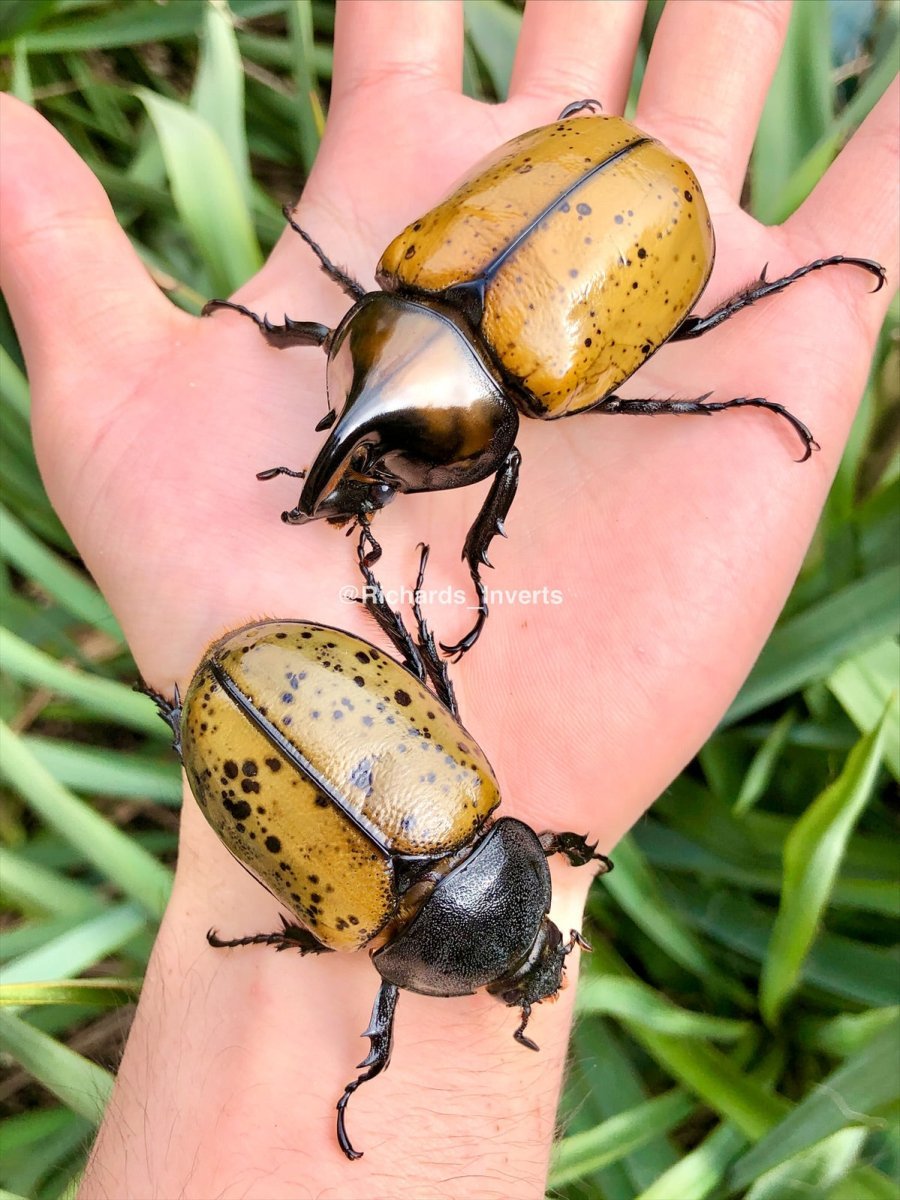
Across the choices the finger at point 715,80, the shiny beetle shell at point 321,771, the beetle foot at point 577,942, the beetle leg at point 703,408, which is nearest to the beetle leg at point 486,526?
the beetle leg at point 703,408

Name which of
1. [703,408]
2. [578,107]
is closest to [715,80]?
[578,107]

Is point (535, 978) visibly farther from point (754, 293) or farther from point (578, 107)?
point (578, 107)

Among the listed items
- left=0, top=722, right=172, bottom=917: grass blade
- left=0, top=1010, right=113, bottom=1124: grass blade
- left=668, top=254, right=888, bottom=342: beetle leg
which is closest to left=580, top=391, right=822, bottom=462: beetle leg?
left=668, top=254, right=888, bottom=342: beetle leg

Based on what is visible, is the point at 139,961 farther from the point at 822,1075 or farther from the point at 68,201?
the point at 68,201

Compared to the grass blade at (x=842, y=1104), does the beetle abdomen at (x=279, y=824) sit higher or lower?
higher

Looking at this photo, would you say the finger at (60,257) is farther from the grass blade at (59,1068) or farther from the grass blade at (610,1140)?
the grass blade at (610,1140)
